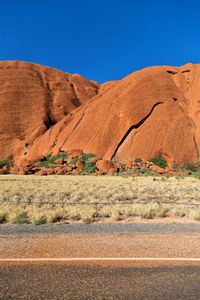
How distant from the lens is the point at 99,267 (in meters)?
4.11

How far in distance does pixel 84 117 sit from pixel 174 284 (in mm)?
49365

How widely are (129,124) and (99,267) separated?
41145 mm

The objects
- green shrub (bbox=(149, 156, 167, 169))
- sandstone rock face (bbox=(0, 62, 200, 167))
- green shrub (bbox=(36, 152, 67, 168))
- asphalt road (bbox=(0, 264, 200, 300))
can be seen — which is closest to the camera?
asphalt road (bbox=(0, 264, 200, 300))

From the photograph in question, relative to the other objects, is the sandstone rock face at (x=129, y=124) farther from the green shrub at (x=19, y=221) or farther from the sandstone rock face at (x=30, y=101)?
the green shrub at (x=19, y=221)

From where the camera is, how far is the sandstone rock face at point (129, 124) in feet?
141

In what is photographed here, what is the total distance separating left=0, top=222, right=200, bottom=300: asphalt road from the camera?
3.25 m

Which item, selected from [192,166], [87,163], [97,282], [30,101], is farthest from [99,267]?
[30,101]

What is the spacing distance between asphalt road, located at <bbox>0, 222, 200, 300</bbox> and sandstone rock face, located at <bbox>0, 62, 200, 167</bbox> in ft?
115

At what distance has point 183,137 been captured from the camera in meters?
43.8

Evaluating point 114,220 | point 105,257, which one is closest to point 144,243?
point 105,257

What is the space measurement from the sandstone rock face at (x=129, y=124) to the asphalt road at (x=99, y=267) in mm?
35033

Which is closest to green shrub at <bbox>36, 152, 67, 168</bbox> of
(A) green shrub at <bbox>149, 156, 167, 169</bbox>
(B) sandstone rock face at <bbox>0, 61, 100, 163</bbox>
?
(A) green shrub at <bbox>149, 156, 167, 169</bbox>

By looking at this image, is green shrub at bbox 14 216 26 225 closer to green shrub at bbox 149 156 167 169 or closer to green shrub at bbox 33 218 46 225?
green shrub at bbox 33 218 46 225

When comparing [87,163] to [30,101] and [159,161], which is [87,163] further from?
[30,101]
